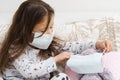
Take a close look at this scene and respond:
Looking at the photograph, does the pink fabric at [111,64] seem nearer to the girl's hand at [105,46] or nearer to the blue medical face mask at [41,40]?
the girl's hand at [105,46]

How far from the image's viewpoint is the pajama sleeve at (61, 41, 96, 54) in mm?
1475

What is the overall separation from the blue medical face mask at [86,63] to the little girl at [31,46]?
0.05 meters

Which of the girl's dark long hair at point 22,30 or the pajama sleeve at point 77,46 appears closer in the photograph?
the girl's dark long hair at point 22,30

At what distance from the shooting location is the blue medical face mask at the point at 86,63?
1.27 metres

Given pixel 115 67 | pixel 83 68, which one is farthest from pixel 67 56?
pixel 115 67

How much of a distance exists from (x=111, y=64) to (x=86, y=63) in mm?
120

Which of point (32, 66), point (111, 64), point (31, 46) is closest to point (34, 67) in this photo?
point (32, 66)

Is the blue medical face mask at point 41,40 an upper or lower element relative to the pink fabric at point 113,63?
upper

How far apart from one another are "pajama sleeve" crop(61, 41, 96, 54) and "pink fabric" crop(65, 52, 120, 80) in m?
0.13

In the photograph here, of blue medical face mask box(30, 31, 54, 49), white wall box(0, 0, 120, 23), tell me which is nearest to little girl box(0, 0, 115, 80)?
blue medical face mask box(30, 31, 54, 49)

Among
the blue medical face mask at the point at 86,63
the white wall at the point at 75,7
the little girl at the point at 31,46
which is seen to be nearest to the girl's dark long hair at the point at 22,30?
the little girl at the point at 31,46

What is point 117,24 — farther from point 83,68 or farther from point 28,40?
point 28,40

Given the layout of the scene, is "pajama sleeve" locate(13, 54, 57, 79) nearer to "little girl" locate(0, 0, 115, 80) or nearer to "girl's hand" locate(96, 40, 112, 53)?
"little girl" locate(0, 0, 115, 80)

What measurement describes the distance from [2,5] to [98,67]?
0.79 metres
